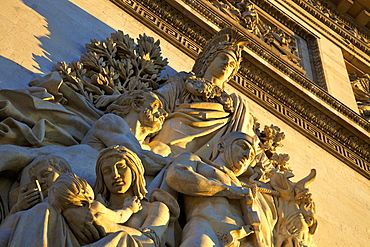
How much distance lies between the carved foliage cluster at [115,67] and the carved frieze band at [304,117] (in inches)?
57.6

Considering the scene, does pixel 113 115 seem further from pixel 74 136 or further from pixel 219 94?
pixel 219 94

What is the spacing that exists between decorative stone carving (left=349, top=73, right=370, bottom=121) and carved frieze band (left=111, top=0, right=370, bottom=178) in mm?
1286

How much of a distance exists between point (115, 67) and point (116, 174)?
206cm

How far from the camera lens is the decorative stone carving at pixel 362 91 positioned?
9.04 m

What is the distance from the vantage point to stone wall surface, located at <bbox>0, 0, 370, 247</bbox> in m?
5.01

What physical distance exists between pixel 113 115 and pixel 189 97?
42.8 inches

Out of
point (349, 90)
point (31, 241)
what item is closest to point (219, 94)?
point (31, 241)

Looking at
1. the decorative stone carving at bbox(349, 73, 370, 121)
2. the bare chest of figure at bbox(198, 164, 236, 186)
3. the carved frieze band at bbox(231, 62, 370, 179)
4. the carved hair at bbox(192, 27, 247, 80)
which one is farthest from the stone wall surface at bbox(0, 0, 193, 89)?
the decorative stone carving at bbox(349, 73, 370, 121)

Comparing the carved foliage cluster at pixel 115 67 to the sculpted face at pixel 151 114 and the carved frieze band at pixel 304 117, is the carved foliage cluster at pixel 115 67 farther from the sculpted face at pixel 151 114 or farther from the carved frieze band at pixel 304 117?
the carved frieze band at pixel 304 117

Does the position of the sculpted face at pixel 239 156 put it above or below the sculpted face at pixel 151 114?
above

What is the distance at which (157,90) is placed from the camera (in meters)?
5.43

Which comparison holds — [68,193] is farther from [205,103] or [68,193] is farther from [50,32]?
[50,32]

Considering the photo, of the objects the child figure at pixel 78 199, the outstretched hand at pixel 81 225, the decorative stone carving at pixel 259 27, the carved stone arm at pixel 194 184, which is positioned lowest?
the outstretched hand at pixel 81 225

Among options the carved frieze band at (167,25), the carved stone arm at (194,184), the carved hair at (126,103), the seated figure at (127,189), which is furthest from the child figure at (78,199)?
the carved frieze band at (167,25)
